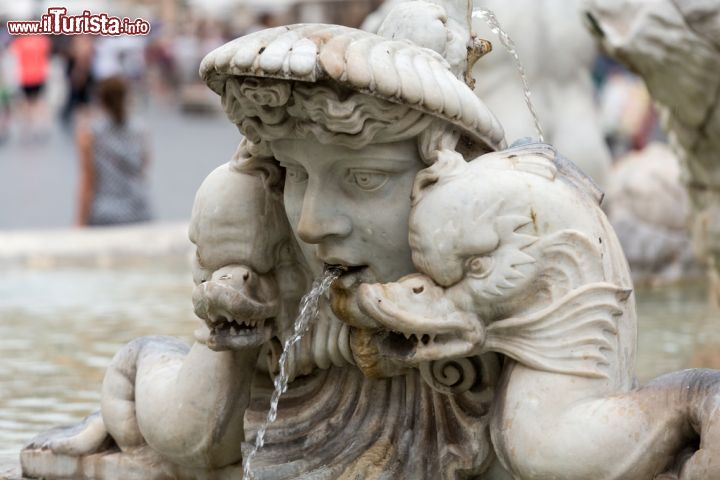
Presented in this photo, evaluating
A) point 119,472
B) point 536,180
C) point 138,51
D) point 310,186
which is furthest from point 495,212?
point 138,51

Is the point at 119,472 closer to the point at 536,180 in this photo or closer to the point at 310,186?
the point at 310,186

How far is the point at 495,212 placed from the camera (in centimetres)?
298

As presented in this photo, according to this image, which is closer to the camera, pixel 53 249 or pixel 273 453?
pixel 273 453

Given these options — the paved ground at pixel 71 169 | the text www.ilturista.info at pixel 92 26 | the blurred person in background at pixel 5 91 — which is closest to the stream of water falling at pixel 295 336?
the text www.ilturista.info at pixel 92 26

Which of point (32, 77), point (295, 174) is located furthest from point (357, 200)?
point (32, 77)

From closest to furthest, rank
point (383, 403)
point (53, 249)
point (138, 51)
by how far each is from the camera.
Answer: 1. point (383, 403)
2. point (53, 249)
3. point (138, 51)

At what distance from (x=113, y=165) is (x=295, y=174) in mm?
7123

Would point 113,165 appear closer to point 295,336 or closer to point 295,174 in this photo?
point 295,336

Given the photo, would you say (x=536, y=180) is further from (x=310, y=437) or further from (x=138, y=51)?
(x=138, y=51)

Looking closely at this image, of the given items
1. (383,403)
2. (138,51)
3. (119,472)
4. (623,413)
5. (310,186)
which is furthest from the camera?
(138,51)

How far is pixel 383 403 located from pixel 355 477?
0.56 feet

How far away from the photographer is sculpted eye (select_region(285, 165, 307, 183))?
319cm

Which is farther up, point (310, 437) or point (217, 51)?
point (217, 51)

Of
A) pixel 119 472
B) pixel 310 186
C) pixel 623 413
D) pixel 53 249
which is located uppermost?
pixel 310 186
